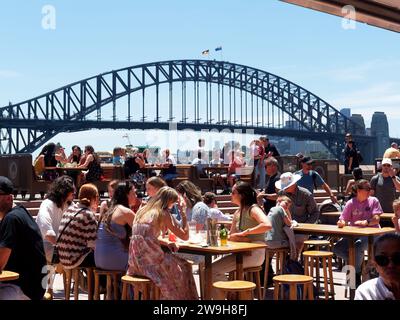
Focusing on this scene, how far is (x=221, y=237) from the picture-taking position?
512cm

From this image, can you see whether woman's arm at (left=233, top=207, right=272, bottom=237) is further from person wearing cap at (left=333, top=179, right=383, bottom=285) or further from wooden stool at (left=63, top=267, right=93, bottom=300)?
wooden stool at (left=63, top=267, right=93, bottom=300)

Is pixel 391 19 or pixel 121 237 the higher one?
pixel 391 19

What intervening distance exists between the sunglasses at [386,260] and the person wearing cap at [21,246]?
2.08 metres

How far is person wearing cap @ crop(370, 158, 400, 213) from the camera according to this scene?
8.07m

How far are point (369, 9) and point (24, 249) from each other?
2435 mm

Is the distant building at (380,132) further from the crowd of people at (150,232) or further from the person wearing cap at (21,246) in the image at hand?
the person wearing cap at (21,246)

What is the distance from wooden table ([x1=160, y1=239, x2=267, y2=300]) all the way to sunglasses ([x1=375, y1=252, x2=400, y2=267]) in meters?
2.29

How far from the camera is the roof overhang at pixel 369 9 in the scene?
3518mm

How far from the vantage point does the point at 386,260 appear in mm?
A: 2631

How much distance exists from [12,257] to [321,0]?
7.48 feet

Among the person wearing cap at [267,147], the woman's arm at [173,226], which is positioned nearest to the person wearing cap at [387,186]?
the woman's arm at [173,226]
